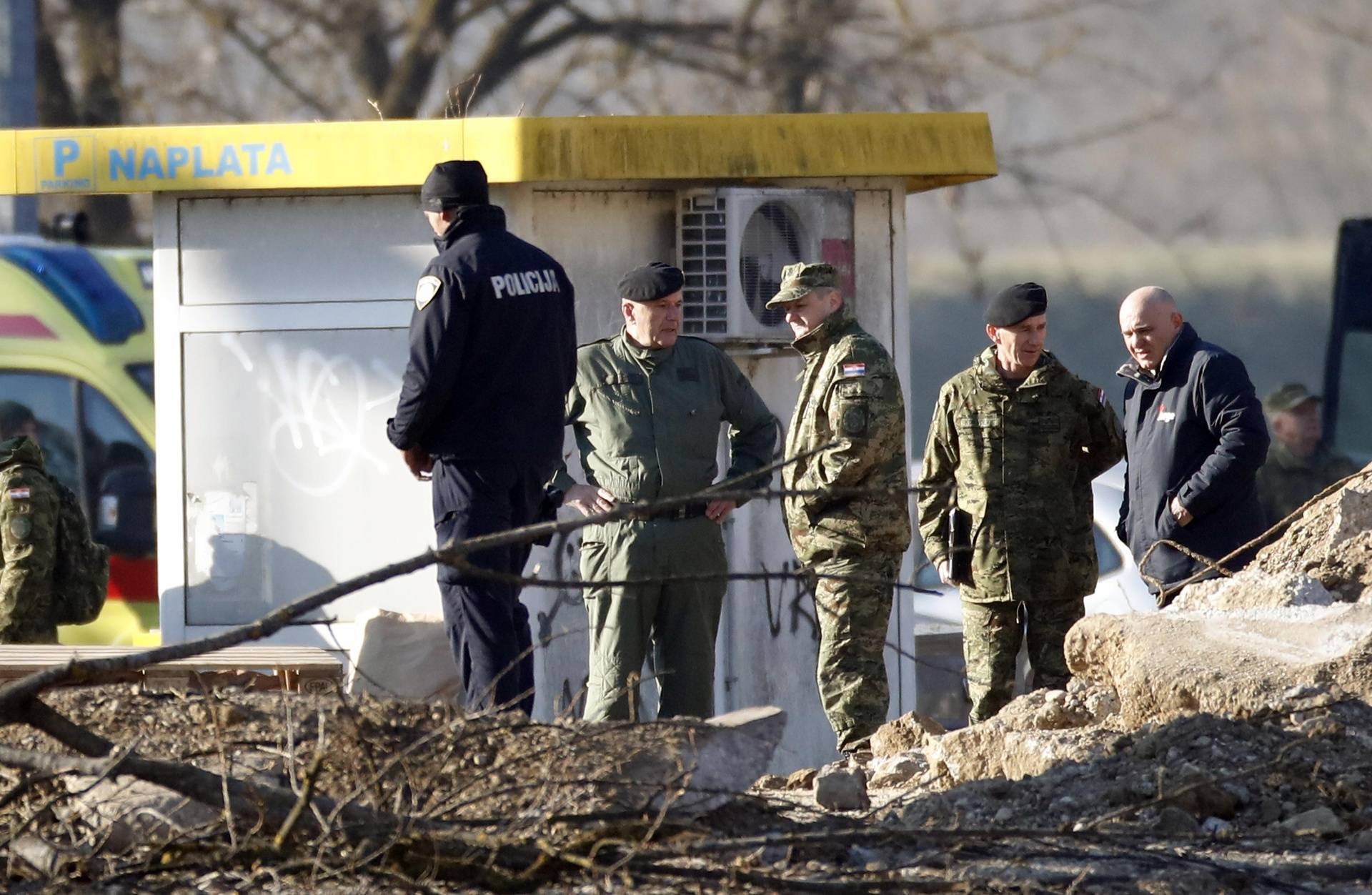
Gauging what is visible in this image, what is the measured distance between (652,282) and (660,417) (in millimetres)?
401

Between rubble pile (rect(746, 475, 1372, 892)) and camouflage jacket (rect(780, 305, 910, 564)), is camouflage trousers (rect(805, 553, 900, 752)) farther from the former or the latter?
rubble pile (rect(746, 475, 1372, 892))

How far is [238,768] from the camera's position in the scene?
4.14 meters

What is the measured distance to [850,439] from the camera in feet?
19.7

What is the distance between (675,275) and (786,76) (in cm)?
1082

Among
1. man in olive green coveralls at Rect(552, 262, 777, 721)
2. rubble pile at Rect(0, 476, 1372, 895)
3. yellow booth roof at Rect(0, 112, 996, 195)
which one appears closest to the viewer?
A: rubble pile at Rect(0, 476, 1372, 895)

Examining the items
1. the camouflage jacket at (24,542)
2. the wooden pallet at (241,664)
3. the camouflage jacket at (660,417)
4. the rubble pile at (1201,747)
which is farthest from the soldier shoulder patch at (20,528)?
the rubble pile at (1201,747)

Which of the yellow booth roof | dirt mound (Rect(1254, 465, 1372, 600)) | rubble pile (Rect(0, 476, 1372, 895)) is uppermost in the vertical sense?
the yellow booth roof

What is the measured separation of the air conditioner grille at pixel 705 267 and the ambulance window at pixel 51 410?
525 centimetres

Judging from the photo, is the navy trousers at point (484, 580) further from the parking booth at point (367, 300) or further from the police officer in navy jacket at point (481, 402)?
the parking booth at point (367, 300)

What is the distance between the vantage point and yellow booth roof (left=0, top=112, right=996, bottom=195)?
681 cm

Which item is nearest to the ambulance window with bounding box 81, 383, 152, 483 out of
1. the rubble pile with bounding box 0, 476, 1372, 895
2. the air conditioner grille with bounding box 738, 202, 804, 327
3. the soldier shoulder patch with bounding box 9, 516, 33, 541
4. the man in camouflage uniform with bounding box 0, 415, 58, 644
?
the man in camouflage uniform with bounding box 0, 415, 58, 644

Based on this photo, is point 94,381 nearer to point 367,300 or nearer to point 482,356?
point 367,300

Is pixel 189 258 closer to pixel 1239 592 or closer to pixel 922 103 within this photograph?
pixel 1239 592

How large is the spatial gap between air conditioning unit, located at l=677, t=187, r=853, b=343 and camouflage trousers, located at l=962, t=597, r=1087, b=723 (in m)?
1.48
